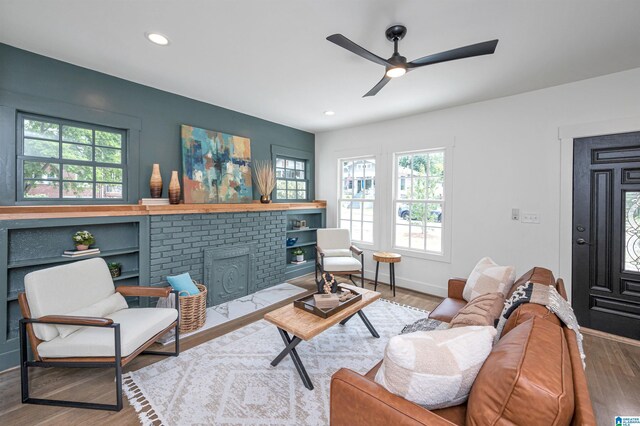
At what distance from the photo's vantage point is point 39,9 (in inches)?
75.2

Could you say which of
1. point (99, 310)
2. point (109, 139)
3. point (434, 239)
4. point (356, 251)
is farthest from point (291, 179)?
point (99, 310)

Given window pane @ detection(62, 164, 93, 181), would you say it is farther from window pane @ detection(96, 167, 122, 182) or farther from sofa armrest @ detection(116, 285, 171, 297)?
sofa armrest @ detection(116, 285, 171, 297)

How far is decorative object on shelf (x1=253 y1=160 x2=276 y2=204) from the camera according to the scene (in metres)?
4.36

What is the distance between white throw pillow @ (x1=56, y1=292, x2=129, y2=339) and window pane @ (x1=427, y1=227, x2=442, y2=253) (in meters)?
3.85

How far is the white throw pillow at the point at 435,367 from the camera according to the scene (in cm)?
109

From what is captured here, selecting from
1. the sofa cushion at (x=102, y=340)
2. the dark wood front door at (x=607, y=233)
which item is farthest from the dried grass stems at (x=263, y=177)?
the dark wood front door at (x=607, y=233)

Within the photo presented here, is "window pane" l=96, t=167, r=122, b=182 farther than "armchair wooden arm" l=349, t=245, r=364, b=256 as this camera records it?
No

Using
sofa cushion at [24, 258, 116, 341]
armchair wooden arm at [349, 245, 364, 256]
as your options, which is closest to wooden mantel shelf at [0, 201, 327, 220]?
sofa cushion at [24, 258, 116, 341]

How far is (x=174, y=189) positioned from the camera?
3273mm

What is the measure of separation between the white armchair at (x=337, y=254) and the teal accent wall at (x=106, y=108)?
6.80 ft

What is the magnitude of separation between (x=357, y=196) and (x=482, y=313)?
360 centimetres

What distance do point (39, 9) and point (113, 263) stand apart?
223cm

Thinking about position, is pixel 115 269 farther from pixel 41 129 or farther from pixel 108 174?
pixel 41 129

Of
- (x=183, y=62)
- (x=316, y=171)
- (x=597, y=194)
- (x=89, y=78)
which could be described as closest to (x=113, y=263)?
(x=89, y=78)
